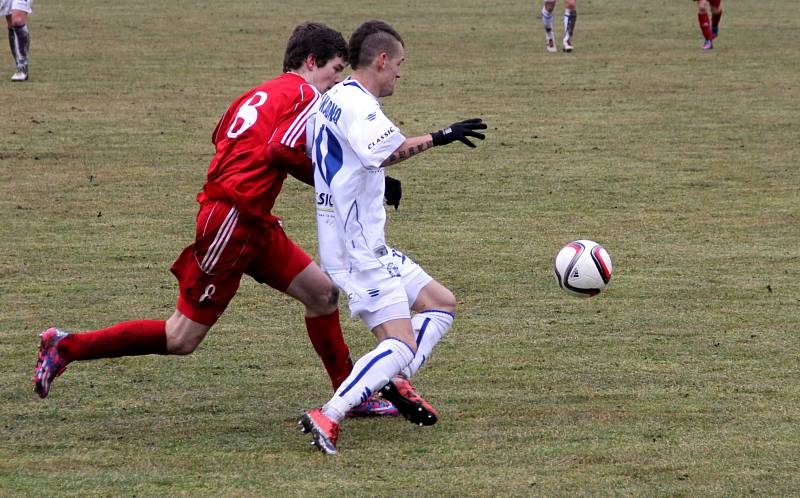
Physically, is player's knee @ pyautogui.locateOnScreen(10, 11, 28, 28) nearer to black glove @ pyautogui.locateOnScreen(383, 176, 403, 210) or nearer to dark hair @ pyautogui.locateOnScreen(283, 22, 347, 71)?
dark hair @ pyautogui.locateOnScreen(283, 22, 347, 71)

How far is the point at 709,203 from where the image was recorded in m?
12.0

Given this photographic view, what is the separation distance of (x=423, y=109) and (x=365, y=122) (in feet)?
38.2

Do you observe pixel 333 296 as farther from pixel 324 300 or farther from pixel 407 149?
pixel 407 149

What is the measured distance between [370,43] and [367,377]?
5.04 feet

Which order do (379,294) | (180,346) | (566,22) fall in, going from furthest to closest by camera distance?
(566,22), (180,346), (379,294)

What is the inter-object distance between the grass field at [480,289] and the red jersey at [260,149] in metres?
1.12

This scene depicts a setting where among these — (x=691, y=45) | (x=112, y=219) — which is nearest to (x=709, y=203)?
(x=112, y=219)

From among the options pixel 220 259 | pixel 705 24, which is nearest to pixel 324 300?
pixel 220 259

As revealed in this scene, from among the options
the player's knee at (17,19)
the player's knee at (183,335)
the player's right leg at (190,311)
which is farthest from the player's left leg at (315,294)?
the player's knee at (17,19)

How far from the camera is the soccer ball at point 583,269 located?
7.35m

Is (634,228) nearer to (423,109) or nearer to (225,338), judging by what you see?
(225,338)

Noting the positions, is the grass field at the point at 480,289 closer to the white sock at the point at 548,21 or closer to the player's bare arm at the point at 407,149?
the white sock at the point at 548,21

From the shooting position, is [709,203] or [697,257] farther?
[709,203]

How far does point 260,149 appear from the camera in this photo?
20.2 feet
